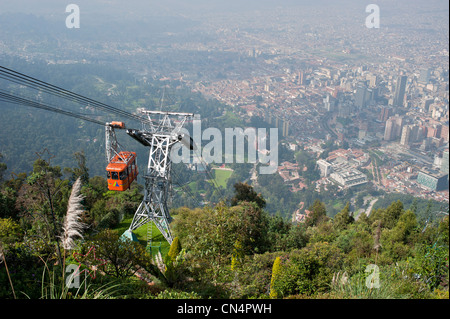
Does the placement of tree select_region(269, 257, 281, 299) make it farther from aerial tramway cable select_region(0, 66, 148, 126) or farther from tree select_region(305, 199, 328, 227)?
tree select_region(305, 199, 328, 227)

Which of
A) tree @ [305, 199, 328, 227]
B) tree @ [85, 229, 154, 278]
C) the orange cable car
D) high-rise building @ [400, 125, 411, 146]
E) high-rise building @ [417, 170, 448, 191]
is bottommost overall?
high-rise building @ [417, 170, 448, 191]

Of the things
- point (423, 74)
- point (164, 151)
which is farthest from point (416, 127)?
point (164, 151)

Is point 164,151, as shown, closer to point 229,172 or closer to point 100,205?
point 100,205

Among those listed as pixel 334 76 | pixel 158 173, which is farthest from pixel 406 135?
pixel 158 173

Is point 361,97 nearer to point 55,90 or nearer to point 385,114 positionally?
point 385,114

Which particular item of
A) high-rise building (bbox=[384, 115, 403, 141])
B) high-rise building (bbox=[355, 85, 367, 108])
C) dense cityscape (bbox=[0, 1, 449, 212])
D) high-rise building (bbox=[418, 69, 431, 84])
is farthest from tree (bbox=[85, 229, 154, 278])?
high-rise building (bbox=[418, 69, 431, 84])

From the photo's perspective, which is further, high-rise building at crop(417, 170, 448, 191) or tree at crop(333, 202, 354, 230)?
high-rise building at crop(417, 170, 448, 191)

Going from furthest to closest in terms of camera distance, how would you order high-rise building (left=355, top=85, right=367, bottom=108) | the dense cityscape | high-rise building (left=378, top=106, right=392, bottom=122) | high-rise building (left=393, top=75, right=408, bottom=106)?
high-rise building (left=355, top=85, right=367, bottom=108), high-rise building (left=393, top=75, right=408, bottom=106), high-rise building (left=378, top=106, right=392, bottom=122), the dense cityscape

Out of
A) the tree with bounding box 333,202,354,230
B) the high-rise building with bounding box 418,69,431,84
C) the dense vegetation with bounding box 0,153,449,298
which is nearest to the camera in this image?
the dense vegetation with bounding box 0,153,449,298
